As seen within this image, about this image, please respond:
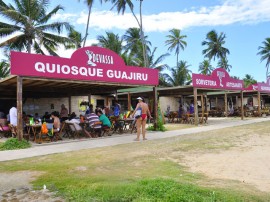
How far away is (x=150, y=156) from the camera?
23.7 ft

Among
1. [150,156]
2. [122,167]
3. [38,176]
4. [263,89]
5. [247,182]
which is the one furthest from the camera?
[263,89]

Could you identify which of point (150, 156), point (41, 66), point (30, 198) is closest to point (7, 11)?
point (41, 66)

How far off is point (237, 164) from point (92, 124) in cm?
664

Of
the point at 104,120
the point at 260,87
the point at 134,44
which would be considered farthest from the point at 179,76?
the point at 104,120

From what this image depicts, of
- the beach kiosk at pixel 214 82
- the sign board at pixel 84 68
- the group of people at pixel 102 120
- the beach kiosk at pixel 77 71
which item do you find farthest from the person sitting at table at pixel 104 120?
the beach kiosk at pixel 214 82

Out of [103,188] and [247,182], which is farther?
[247,182]

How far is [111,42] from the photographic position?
34.3 metres

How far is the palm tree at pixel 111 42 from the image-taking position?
34062 mm

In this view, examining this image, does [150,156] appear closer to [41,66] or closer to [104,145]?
[104,145]

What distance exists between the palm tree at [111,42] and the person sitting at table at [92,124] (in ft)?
75.3

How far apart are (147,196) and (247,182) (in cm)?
180

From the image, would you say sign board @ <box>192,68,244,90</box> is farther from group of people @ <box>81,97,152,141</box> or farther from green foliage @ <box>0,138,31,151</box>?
green foliage @ <box>0,138,31,151</box>

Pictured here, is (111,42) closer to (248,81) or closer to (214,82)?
(214,82)

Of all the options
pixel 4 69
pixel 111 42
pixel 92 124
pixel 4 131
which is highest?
pixel 111 42
